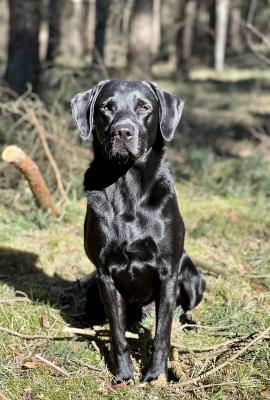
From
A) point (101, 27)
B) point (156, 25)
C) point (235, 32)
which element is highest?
point (101, 27)

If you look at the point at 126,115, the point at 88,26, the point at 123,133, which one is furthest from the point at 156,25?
the point at 123,133

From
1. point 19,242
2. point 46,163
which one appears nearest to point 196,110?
point 46,163

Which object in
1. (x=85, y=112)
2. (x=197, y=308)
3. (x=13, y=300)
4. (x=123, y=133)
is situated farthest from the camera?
(x=197, y=308)

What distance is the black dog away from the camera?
3510 millimetres

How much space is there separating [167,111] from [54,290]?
6.48 feet

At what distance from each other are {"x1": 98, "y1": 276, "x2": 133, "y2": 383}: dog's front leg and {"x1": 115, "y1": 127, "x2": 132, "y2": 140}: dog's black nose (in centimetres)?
85

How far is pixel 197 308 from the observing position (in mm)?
4578

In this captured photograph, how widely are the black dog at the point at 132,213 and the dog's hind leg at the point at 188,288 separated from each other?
21.1 inches

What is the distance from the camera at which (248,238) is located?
6.15 m

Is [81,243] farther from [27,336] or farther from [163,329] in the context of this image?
[163,329]

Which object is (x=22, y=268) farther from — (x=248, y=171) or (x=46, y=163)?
(x=248, y=171)

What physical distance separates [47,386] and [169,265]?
1.01 metres

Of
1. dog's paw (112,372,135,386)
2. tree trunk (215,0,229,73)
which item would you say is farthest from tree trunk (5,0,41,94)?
tree trunk (215,0,229,73)

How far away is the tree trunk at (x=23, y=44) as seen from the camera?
8.59 metres
